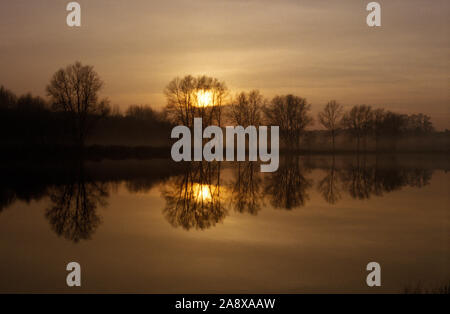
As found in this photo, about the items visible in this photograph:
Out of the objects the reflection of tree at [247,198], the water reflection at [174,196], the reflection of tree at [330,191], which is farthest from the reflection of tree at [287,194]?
the reflection of tree at [330,191]

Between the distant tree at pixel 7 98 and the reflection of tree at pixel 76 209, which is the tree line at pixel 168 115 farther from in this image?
the reflection of tree at pixel 76 209

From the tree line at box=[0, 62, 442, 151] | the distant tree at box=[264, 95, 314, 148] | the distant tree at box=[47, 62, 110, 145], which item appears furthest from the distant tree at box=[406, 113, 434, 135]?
the distant tree at box=[47, 62, 110, 145]

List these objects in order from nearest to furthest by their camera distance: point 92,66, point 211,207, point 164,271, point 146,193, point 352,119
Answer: point 164,271
point 211,207
point 146,193
point 92,66
point 352,119

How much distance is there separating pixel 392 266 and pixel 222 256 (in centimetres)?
346

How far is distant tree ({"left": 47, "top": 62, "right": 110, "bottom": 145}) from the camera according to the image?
187 ft

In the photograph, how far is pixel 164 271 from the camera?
27.8 ft

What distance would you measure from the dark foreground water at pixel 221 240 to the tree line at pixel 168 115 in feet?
126

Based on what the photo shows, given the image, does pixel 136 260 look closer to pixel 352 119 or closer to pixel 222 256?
pixel 222 256

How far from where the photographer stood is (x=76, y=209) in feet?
49.8

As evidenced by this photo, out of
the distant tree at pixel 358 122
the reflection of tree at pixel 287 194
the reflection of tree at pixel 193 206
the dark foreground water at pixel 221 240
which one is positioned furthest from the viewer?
the distant tree at pixel 358 122

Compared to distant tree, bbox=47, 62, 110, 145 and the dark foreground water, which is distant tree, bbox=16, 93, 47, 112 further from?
the dark foreground water

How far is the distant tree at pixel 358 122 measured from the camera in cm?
10606

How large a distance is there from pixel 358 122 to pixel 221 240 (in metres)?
101
